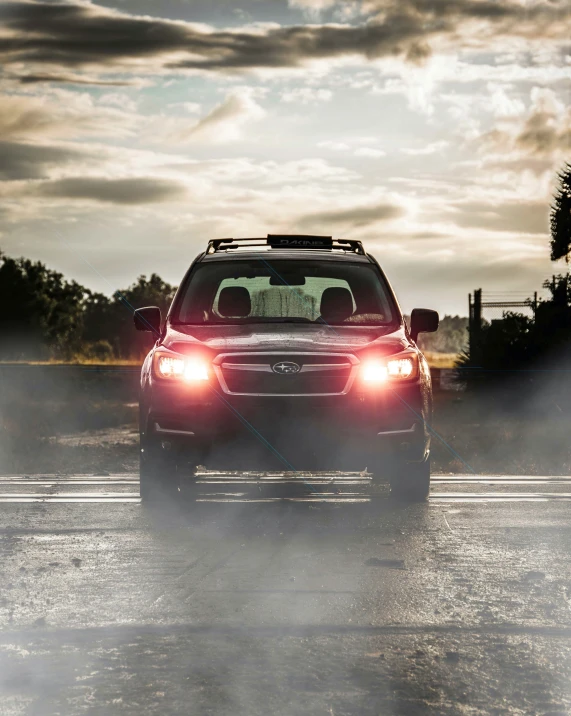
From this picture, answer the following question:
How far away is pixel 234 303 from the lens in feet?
32.2

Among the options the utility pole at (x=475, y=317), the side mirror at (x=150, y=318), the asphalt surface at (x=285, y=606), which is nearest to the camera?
the asphalt surface at (x=285, y=606)

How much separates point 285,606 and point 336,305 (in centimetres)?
432

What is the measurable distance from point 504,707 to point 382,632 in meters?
1.16

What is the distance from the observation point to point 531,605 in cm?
585

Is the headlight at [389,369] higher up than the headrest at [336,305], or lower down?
lower down

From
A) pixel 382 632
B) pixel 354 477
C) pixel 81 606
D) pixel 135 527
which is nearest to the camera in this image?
pixel 382 632

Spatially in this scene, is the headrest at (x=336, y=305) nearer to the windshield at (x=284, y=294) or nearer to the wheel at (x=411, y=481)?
the windshield at (x=284, y=294)

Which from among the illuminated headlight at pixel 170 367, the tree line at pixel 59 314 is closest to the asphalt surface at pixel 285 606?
the illuminated headlight at pixel 170 367

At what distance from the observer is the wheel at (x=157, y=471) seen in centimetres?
885

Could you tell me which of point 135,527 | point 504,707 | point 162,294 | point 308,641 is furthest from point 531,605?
point 162,294

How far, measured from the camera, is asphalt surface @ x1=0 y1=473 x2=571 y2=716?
4324 millimetres

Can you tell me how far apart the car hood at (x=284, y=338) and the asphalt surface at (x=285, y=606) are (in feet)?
4.26

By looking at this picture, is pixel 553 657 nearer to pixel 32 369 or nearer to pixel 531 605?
pixel 531 605

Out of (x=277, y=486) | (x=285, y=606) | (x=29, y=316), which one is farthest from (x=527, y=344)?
(x=29, y=316)
